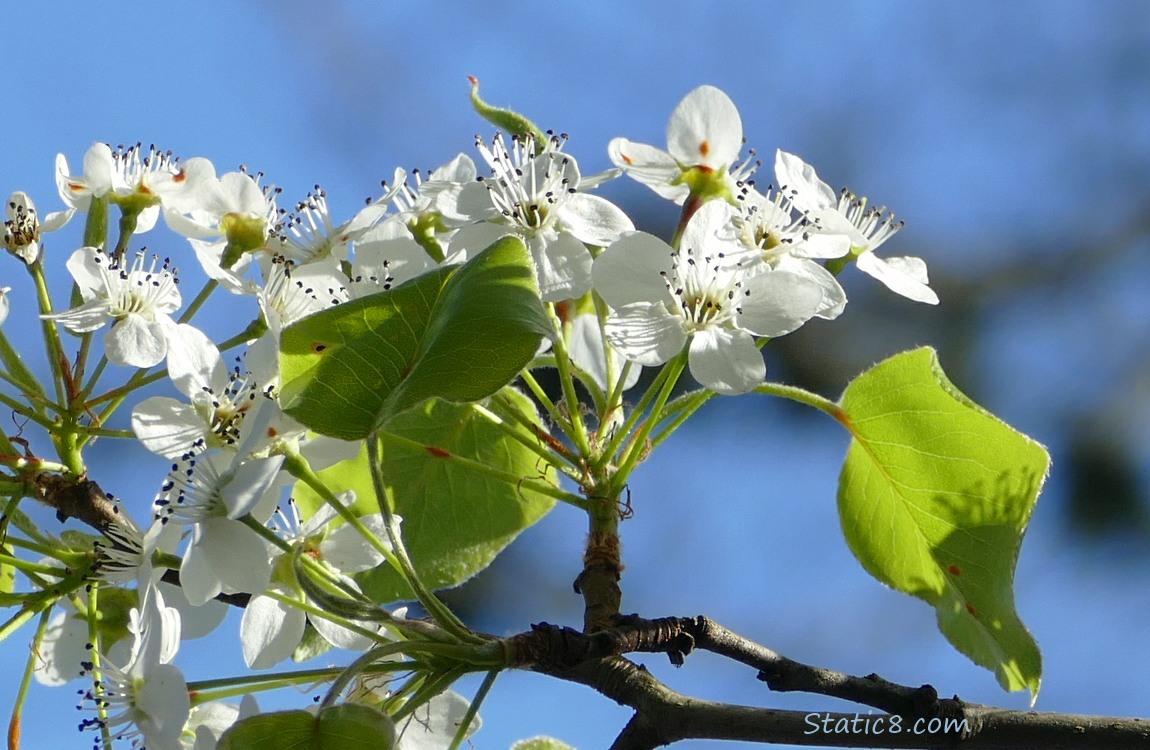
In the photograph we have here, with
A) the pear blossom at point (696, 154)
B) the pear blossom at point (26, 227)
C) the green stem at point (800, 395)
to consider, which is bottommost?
the green stem at point (800, 395)

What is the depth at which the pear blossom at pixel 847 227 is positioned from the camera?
0.88 metres

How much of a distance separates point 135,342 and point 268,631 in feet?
0.77

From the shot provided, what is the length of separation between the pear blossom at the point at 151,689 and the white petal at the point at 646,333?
0.33 m

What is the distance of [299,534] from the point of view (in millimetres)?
846

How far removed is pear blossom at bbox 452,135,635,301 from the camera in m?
0.85

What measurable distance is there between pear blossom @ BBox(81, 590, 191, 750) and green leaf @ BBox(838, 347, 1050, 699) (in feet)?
1.66

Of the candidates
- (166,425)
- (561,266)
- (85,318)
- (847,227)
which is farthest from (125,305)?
(847,227)

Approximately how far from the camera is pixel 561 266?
0.83 metres

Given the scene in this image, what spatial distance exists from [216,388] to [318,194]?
21cm

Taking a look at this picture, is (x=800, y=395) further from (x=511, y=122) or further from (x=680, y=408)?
(x=511, y=122)

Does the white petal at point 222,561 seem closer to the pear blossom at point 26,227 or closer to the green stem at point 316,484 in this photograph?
the green stem at point 316,484

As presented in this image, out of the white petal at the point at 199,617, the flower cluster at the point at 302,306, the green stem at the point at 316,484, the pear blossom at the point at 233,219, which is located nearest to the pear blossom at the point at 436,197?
the flower cluster at the point at 302,306

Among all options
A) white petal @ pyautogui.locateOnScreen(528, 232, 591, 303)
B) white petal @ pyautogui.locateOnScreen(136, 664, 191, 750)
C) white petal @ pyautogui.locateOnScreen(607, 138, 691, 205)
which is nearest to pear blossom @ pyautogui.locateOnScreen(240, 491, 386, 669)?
white petal @ pyautogui.locateOnScreen(136, 664, 191, 750)

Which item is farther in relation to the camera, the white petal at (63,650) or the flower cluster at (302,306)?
the white petal at (63,650)
